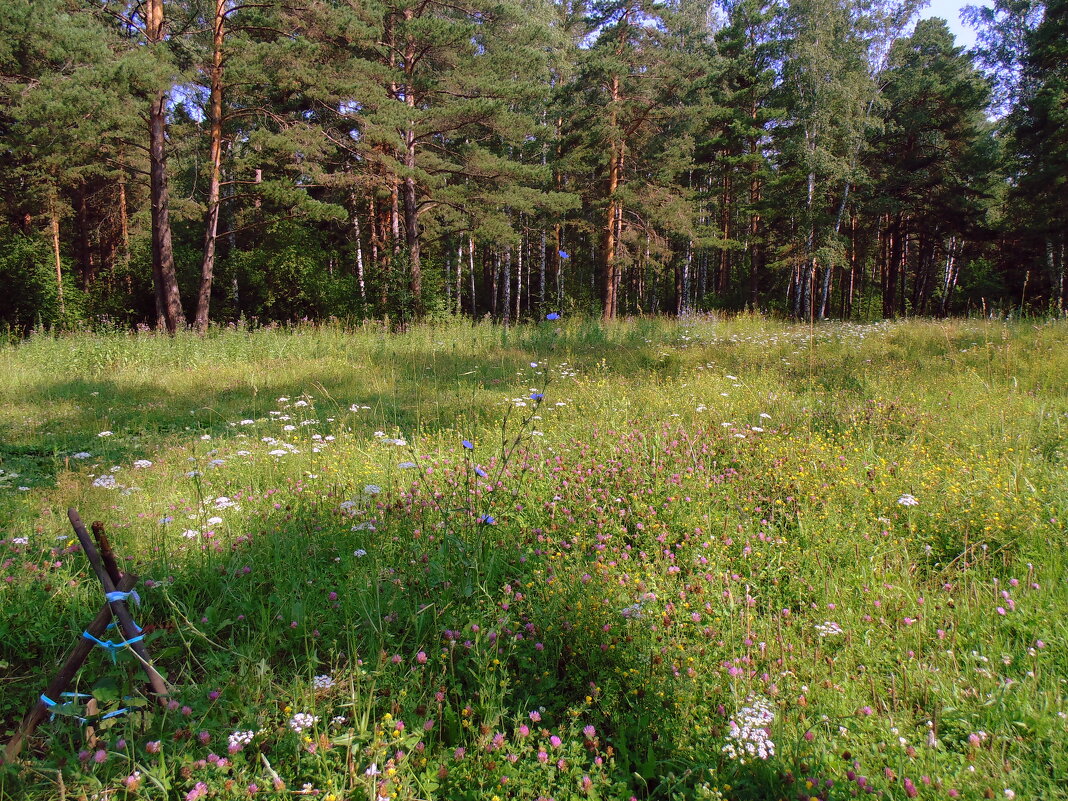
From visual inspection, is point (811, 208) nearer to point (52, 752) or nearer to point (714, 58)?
point (714, 58)

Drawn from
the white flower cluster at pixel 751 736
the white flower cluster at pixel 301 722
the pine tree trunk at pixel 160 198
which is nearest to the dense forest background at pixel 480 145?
the pine tree trunk at pixel 160 198

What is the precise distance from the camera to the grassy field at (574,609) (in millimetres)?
1530

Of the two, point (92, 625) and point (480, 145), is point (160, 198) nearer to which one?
point (480, 145)

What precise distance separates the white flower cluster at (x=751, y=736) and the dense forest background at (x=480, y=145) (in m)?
13.3

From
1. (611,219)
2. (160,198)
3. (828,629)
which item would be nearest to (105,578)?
(828,629)

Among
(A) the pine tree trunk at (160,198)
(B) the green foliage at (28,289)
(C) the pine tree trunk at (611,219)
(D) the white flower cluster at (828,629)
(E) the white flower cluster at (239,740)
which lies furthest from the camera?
(B) the green foliage at (28,289)

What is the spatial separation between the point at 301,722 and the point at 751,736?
1289mm

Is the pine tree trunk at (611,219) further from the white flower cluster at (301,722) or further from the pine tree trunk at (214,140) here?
the white flower cluster at (301,722)

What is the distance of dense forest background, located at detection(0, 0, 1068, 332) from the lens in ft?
41.9

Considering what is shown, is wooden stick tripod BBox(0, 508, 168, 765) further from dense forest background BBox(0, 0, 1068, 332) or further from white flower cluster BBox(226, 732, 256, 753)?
dense forest background BBox(0, 0, 1068, 332)

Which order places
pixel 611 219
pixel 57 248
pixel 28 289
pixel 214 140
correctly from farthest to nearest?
pixel 57 248
pixel 611 219
pixel 28 289
pixel 214 140

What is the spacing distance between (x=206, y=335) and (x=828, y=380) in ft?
39.5

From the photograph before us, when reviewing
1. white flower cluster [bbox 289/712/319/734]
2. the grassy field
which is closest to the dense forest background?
the grassy field

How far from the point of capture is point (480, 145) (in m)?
22.5
